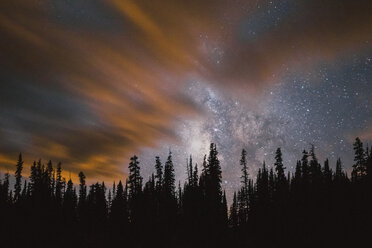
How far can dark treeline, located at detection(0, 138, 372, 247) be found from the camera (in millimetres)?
55156

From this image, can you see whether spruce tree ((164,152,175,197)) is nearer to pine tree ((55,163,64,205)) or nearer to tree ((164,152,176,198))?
tree ((164,152,176,198))

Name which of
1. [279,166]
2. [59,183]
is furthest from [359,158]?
[59,183]

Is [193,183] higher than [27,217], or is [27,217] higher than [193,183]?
[193,183]

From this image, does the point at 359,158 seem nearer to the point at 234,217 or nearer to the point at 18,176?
the point at 234,217

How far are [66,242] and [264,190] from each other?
133 feet

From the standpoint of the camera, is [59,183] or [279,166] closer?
[279,166]

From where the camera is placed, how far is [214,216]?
6419 cm

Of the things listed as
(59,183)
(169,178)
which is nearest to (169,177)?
(169,178)

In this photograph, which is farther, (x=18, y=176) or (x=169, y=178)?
(x=18, y=176)

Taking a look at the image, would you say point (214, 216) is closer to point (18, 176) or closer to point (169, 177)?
point (169, 177)

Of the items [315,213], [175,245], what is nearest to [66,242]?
[175,245]

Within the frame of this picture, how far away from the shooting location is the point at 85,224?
80.4 metres

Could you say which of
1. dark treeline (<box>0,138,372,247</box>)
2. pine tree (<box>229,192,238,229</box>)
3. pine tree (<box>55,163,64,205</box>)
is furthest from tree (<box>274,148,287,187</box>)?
pine tree (<box>55,163,64,205</box>)

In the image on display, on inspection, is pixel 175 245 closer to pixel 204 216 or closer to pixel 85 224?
pixel 204 216
